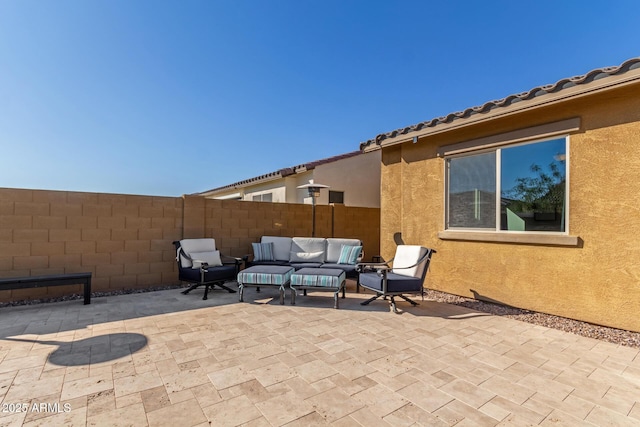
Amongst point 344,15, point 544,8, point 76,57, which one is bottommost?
point 76,57

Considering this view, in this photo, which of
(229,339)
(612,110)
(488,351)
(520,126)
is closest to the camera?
(488,351)

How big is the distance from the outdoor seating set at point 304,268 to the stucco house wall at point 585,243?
1220 millimetres

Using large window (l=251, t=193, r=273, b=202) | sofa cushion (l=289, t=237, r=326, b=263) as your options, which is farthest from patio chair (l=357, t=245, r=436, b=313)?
large window (l=251, t=193, r=273, b=202)

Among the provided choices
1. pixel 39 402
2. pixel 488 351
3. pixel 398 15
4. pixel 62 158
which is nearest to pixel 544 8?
pixel 398 15

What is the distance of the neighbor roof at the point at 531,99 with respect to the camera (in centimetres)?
403

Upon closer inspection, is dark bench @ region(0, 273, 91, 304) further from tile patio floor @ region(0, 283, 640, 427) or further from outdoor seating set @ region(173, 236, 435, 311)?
outdoor seating set @ region(173, 236, 435, 311)

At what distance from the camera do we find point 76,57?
23.6 feet

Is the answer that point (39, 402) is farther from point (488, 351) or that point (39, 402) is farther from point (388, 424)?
point (488, 351)

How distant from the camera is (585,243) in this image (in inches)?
182

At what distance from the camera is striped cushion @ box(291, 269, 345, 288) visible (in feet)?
18.2

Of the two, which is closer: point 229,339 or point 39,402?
point 39,402

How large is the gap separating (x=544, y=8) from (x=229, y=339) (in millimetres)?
9689

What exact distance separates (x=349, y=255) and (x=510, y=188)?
3730 millimetres

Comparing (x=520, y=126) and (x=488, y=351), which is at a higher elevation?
(x=520, y=126)
